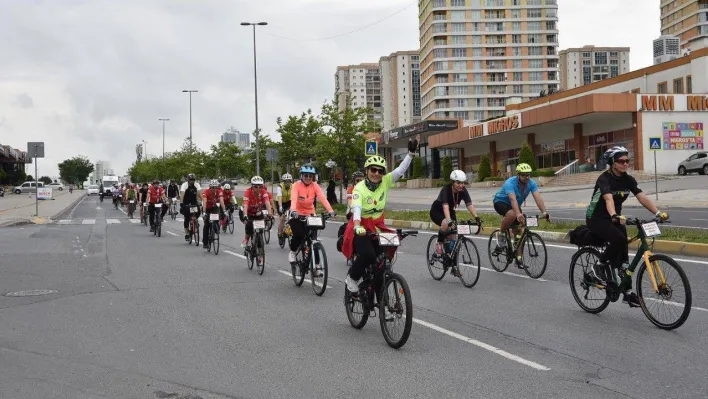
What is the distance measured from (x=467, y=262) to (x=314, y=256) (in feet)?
7.34

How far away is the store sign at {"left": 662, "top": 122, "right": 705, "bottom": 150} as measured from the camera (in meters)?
44.2

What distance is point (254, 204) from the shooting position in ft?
41.3

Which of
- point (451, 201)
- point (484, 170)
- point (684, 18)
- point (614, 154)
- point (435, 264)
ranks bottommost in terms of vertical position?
point (435, 264)

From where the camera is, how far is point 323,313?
8.20 m

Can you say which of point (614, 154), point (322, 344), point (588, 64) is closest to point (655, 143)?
point (614, 154)

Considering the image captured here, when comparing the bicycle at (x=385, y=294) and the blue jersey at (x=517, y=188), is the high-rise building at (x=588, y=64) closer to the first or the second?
the blue jersey at (x=517, y=188)

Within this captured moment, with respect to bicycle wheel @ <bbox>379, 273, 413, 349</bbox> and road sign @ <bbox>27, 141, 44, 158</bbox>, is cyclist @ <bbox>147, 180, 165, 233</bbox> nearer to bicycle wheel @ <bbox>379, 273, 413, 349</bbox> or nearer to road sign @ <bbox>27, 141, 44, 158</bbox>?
road sign @ <bbox>27, 141, 44, 158</bbox>

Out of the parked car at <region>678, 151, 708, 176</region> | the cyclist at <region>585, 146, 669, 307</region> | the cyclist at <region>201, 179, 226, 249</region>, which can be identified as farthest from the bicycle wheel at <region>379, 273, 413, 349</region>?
the parked car at <region>678, 151, 708, 176</region>

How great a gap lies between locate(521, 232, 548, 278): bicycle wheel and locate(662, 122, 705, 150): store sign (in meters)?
37.5

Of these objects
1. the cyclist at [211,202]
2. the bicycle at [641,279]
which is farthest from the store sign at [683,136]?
the bicycle at [641,279]

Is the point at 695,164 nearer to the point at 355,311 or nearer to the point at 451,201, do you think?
the point at 451,201

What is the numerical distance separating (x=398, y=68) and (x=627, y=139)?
114492 mm

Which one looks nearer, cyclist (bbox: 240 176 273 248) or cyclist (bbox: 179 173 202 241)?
cyclist (bbox: 240 176 273 248)

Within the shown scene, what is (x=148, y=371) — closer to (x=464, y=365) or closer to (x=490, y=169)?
(x=464, y=365)
